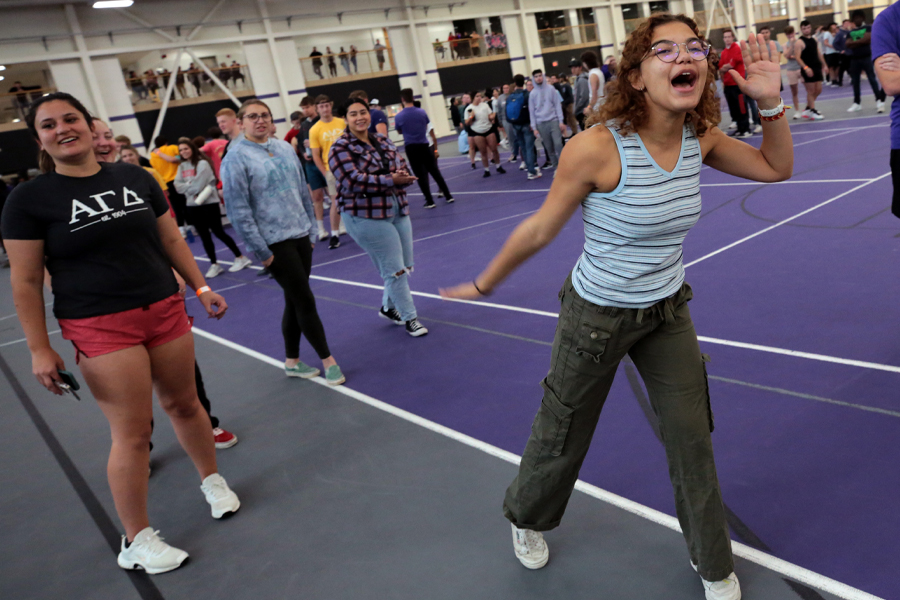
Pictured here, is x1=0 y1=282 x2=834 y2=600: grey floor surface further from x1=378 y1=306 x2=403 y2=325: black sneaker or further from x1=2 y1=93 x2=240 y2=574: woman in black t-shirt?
x1=378 y1=306 x2=403 y2=325: black sneaker

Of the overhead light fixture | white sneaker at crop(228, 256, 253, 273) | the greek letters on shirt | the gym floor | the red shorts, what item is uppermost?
the overhead light fixture

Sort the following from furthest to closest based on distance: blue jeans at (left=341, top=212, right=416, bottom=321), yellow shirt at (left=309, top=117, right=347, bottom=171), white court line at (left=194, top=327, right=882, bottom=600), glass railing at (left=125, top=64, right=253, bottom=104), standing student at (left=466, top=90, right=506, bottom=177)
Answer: glass railing at (left=125, top=64, right=253, bottom=104) → standing student at (left=466, top=90, right=506, bottom=177) → yellow shirt at (left=309, top=117, right=347, bottom=171) → blue jeans at (left=341, top=212, right=416, bottom=321) → white court line at (left=194, top=327, right=882, bottom=600)

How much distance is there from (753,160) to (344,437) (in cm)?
273

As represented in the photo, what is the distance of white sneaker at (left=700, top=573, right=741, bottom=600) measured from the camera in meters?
2.20

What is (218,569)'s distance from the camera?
Answer: 2.95 m

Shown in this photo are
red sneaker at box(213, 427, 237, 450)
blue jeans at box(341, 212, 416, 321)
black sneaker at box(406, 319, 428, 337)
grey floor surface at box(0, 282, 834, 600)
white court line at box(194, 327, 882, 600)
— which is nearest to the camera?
white court line at box(194, 327, 882, 600)

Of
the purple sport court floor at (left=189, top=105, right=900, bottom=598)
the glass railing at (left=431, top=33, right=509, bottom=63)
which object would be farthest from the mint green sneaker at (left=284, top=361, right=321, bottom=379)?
the glass railing at (left=431, top=33, right=509, bottom=63)

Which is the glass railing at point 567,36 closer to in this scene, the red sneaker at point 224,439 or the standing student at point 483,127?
the standing student at point 483,127

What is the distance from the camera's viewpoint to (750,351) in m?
4.08

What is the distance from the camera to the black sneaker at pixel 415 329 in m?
5.52

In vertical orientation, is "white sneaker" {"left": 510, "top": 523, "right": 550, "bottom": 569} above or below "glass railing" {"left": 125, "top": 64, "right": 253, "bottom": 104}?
below

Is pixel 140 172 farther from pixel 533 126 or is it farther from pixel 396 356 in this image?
pixel 533 126

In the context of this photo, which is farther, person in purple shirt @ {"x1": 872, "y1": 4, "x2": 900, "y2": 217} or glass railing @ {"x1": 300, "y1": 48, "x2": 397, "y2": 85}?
glass railing @ {"x1": 300, "y1": 48, "x2": 397, "y2": 85}

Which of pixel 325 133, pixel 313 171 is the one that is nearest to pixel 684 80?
pixel 325 133
